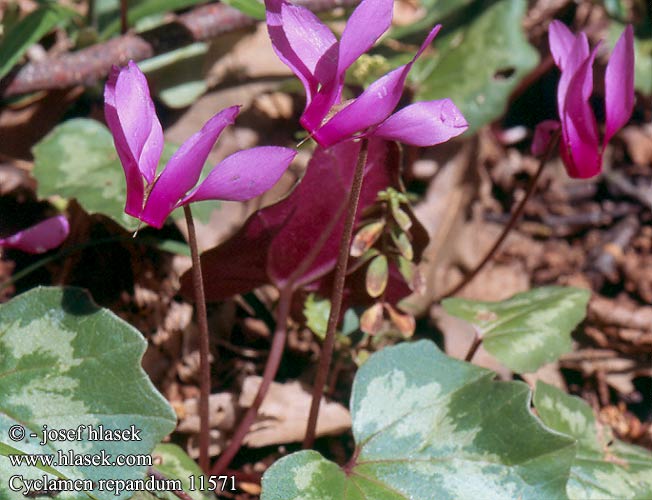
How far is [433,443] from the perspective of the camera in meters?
1.39

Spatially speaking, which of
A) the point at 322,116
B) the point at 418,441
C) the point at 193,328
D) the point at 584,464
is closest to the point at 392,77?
the point at 322,116

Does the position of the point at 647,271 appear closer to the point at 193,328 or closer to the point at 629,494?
the point at 629,494

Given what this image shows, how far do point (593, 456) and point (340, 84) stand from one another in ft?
3.27

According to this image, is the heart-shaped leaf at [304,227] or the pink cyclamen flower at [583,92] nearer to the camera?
the pink cyclamen flower at [583,92]

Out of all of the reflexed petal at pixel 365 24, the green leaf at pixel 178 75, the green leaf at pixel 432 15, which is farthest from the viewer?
the green leaf at pixel 432 15

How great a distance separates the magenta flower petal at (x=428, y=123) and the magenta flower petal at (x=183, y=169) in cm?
22

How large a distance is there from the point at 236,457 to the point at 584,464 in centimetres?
76

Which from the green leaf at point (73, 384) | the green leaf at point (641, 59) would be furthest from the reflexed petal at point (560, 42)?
the green leaf at point (641, 59)

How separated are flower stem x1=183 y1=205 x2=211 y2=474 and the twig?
907 mm

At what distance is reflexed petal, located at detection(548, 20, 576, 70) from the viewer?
1.51 m

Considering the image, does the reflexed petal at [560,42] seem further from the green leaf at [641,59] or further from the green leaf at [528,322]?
the green leaf at [641,59]

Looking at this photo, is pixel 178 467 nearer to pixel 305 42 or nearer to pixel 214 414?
pixel 214 414

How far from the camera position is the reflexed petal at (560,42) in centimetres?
151

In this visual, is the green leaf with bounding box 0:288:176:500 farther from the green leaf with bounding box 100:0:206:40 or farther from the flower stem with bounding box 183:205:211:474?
the green leaf with bounding box 100:0:206:40
